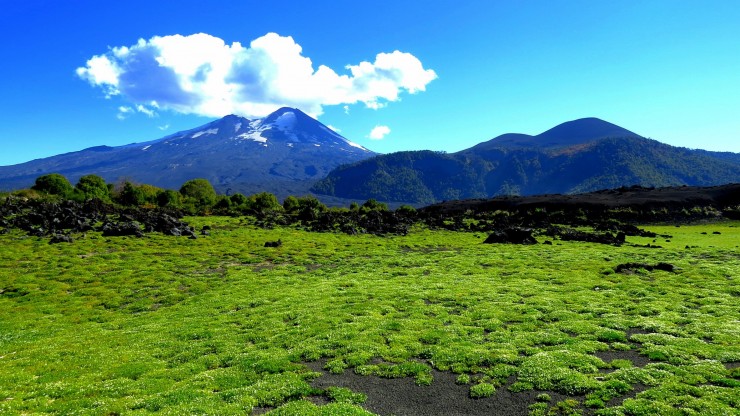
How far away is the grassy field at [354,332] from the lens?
14.6 m

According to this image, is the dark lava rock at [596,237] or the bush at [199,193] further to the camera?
the bush at [199,193]

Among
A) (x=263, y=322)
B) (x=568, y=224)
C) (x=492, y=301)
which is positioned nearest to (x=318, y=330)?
(x=263, y=322)

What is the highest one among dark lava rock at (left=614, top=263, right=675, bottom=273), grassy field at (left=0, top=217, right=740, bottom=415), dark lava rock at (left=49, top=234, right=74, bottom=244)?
dark lava rock at (left=49, top=234, right=74, bottom=244)

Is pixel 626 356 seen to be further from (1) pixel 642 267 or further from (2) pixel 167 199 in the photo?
(2) pixel 167 199

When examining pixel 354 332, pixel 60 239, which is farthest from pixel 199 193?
pixel 354 332

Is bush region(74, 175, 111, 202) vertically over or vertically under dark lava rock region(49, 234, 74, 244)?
over

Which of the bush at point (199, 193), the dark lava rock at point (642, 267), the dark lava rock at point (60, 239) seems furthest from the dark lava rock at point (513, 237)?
the bush at point (199, 193)

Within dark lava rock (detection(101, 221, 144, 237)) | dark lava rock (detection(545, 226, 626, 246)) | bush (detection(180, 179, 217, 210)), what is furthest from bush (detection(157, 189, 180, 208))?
dark lava rock (detection(545, 226, 626, 246))

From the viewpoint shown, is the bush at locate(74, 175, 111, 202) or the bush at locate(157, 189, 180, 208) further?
the bush at locate(157, 189, 180, 208)

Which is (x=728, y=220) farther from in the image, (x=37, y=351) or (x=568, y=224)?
(x=37, y=351)

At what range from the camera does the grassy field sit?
14.6m

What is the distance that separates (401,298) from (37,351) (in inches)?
930

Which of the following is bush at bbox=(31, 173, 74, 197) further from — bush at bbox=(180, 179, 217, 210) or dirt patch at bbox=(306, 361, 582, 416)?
dirt patch at bbox=(306, 361, 582, 416)

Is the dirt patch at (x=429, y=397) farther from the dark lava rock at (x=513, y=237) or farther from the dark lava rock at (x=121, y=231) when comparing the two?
the dark lava rock at (x=121, y=231)
